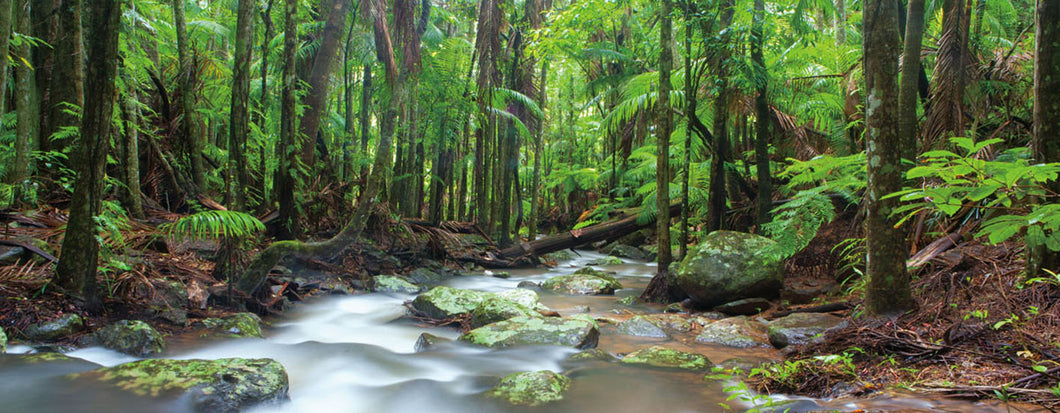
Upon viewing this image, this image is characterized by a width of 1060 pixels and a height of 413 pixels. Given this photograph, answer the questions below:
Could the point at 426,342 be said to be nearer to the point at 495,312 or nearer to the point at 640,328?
the point at 495,312

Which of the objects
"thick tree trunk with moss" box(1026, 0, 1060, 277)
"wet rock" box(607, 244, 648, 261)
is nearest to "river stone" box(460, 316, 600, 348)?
"thick tree trunk with moss" box(1026, 0, 1060, 277)

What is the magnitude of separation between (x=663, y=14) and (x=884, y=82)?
15.2ft

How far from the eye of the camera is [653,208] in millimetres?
11750

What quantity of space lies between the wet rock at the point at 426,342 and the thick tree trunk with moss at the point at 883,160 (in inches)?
173

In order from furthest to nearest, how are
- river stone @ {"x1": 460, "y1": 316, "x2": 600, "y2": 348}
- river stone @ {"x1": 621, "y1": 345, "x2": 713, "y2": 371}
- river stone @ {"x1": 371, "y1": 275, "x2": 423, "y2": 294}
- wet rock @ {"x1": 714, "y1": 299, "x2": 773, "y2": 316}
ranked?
river stone @ {"x1": 371, "y1": 275, "x2": 423, "y2": 294} → wet rock @ {"x1": 714, "y1": 299, "x2": 773, "y2": 316} → river stone @ {"x1": 460, "y1": 316, "x2": 600, "y2": 348} → river stone @ {"x1": 621, "y1": 345, "x2": 713, "y2": 371}

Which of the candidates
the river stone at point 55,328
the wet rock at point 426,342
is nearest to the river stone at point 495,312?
the wet rock at point 426,342

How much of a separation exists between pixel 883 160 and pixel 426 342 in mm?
4851

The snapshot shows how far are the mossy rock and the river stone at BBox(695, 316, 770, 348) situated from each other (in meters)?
3.42

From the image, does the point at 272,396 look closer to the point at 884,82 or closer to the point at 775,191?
the point at 884,82

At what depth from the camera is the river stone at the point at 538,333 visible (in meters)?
5.66

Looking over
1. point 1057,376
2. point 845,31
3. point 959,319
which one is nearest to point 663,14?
point 959,319

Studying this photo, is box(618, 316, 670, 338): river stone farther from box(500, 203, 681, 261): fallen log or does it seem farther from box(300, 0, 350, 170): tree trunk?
box(300, 0, 350, 170): tree trunk

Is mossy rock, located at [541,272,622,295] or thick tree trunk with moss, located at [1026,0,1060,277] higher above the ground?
thick tree trunk with moss, located at [1026,0,1060,277]

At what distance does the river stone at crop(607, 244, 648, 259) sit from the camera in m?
17.3
